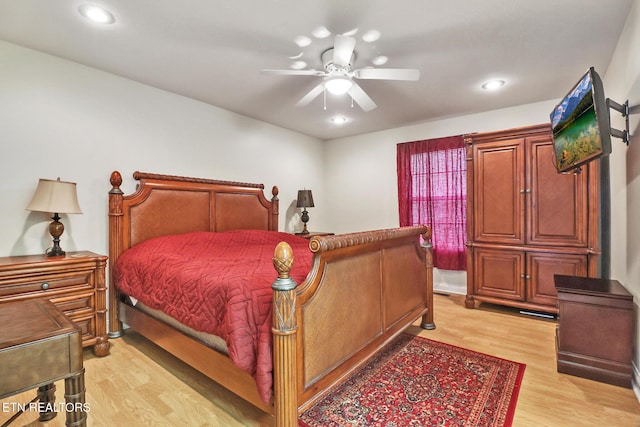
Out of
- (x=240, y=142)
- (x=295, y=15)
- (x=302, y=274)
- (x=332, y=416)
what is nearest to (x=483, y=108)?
(x=295, y=15)

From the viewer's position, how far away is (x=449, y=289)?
4.35m

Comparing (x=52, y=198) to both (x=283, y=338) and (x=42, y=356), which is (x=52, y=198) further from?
(x=283, y=338)

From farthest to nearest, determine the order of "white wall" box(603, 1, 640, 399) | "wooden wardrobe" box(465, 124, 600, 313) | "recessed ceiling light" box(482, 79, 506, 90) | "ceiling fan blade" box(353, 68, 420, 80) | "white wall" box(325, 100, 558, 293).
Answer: "white wall" box(325, 100, 558, 293), "recessed ceiling light" box(482, 79, 506, 90), "wooden wardrobe" box(465, 124, 600, 313), "ceiling fan blade" box(353, 68, 420, 80), "white wall" box(603, 1, 640, 399)

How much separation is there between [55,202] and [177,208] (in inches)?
42.5

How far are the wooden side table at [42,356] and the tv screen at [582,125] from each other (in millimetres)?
2895

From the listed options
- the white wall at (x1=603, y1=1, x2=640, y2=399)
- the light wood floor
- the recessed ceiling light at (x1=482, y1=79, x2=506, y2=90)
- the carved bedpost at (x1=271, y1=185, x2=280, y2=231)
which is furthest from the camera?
the carved bedpost at (x1=271, y1=185, x2=280, y2=231)

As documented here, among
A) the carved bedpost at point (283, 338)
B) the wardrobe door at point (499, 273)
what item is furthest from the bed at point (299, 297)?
the wardrobe door at point (499, 273)

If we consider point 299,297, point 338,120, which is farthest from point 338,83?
point 338,120

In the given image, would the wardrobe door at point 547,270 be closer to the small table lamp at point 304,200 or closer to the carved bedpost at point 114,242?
the small table lamp at point 304,200

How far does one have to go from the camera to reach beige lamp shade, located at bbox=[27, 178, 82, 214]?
2309mm

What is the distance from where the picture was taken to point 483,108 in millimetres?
3934

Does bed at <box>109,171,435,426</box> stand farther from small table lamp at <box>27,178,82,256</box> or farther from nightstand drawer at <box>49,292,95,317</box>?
small table lamp at <box>27,178,82,256</box>

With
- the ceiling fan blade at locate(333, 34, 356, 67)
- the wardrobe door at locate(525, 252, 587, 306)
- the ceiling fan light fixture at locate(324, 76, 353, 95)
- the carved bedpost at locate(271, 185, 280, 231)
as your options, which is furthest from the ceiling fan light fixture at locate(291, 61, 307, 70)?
the wardrobe door at locate(525, 252, 587, 306)

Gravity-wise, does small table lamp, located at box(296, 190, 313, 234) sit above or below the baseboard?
above
